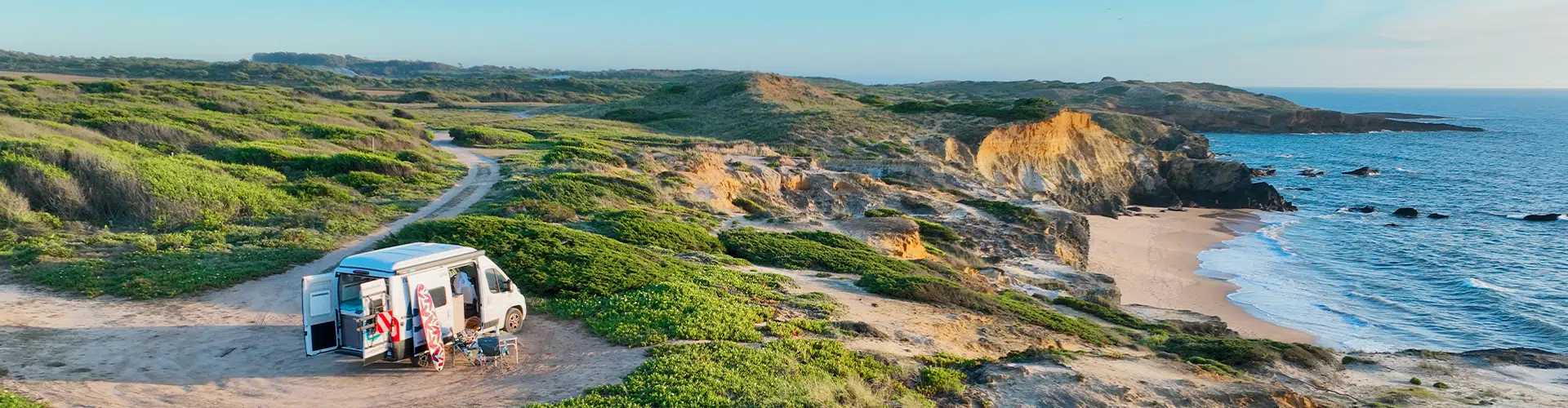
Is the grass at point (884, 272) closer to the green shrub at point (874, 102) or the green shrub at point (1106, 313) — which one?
the green shrub at point (1106, 313)

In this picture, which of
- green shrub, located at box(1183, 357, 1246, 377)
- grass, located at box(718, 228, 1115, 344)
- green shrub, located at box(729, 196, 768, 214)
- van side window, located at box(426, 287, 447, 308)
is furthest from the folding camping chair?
green shrub, located at box(729, 196, 768, 214)

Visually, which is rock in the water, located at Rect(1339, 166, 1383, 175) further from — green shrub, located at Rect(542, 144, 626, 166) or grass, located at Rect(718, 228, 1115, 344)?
green shrub, located at Rect(542, 144, 626, 166)

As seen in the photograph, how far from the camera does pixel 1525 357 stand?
20438 millimetres

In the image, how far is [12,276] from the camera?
13992mm

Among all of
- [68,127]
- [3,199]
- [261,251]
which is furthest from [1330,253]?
[68,127]

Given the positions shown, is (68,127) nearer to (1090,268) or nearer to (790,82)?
(1090,268)

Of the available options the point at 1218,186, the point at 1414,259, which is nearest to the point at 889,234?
the point at 1414,259

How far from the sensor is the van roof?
1040cm

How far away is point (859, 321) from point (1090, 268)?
21.2 meters

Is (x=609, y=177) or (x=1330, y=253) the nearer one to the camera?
(x=609, y=177)

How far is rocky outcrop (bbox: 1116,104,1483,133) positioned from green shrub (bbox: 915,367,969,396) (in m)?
117

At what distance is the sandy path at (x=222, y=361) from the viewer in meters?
9.72

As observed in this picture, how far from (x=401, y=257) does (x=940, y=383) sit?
7.39m

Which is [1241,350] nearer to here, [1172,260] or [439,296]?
[439,296]
